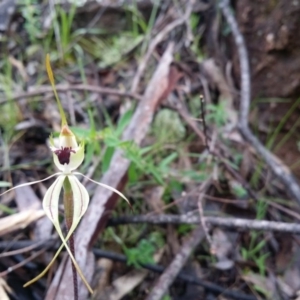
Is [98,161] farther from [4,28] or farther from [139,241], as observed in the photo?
[4,28]

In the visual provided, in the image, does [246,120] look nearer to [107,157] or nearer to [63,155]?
[107,157]

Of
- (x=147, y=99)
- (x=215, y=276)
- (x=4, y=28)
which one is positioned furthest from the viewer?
(x=4, y=28)

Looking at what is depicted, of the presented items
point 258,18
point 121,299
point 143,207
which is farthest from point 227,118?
point 121,299

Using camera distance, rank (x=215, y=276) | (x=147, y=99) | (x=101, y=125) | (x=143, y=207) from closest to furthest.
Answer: (x=215, y=276) → (x=143, y=207) → (x=147, y=99) → (x=101, y=125)

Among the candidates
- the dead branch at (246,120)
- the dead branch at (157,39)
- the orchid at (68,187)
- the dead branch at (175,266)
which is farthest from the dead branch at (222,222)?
the dead branch at (157,39)

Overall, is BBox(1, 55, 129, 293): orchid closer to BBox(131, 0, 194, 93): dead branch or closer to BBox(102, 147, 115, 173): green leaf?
BBox(102, 147, 115, 173): green leaf

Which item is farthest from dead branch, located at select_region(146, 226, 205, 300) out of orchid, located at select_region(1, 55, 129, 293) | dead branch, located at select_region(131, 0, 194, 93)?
dead branch, located at select_region(131, 0, 194, 93)

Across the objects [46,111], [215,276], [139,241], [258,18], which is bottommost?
[215,276]
